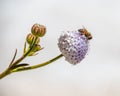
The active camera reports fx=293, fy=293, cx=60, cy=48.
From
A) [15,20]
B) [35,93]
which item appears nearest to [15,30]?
[15,20]

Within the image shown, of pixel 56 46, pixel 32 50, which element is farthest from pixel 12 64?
pixel 56 46

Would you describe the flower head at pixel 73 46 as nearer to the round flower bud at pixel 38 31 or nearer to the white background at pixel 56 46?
the round flower bud at pixel 38 31

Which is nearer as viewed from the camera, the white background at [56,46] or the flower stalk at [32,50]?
the flower stalk at [32,50]

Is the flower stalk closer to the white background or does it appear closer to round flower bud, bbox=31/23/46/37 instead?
round flower bud, bbox=31/23/46/37

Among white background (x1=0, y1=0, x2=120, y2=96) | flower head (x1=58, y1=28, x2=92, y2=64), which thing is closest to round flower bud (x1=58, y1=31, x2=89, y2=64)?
flower head (x1=58, y1=28, x2=92, y2=64)

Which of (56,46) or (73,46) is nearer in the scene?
(73,46)

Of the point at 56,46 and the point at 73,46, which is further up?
the point at 56,46

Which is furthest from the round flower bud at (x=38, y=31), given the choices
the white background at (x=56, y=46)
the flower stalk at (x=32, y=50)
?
the white background at (x=56, y=46)

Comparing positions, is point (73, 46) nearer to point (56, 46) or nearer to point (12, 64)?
point (12, 64)
